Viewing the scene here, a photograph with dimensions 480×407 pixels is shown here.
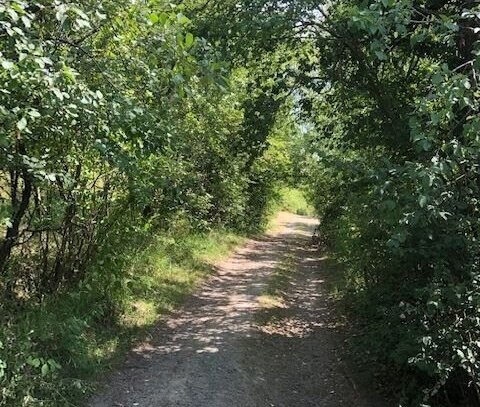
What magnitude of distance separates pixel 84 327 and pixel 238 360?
2.25 metres

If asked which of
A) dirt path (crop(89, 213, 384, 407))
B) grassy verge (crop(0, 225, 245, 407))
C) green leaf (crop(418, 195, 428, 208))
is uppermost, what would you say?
green leaf (crop(418, 195, 428, 208))

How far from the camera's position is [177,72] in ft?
11.8

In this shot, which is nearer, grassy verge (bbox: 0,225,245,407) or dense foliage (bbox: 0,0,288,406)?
dense foliage (bbox: 0,0,288,406)

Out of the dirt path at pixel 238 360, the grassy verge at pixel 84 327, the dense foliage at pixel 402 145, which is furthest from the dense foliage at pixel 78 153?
the dense foliage at pixel 402 145

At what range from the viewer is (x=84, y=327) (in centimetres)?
647

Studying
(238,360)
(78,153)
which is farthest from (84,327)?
(238,360)

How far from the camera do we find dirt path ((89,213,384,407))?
20.9ft

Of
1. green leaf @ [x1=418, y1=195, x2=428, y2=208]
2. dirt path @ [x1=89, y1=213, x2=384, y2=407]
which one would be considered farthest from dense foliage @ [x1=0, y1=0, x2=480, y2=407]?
dirt path @ [x1=89, y1=213, x2=384, y2=407]

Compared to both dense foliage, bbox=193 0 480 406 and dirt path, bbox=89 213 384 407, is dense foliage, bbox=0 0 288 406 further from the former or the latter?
dense foliage, bbox=193 0 480 406

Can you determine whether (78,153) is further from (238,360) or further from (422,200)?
(422,200)

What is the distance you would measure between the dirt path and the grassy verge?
318 mm

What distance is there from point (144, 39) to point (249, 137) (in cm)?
531

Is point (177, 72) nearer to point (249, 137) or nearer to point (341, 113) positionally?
point (249, 137)

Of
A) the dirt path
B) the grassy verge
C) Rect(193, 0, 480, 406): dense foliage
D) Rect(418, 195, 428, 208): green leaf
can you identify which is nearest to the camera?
Rect(418, 195, 428, 208): green leaf
